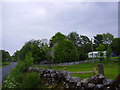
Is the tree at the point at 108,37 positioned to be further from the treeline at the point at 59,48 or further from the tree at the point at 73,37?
the tree at the point at 73,37

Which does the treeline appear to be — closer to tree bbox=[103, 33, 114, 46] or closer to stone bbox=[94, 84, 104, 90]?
tree bbox=[103, 33, 114, 46]

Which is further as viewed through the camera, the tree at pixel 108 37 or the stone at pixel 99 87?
the tree at pixel 108 37

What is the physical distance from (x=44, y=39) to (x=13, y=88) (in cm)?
1472

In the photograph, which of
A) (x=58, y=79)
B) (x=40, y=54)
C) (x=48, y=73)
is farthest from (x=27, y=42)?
(x=58, y=79)

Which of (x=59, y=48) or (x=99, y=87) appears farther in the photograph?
(x=59, y=48)

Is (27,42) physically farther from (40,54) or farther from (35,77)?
(35,77)

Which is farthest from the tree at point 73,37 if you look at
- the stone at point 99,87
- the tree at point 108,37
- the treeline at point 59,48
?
the stone at point 99,87

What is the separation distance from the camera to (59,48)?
17.5 meters

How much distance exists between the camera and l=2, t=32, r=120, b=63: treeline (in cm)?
1652

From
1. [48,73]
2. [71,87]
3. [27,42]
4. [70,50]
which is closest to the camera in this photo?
[71,87]

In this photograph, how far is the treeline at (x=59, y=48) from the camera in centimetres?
1652

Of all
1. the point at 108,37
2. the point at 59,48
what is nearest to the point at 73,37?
the point at 108,37

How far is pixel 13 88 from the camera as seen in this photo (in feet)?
22.7

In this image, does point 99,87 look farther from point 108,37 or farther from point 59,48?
point 108,37
